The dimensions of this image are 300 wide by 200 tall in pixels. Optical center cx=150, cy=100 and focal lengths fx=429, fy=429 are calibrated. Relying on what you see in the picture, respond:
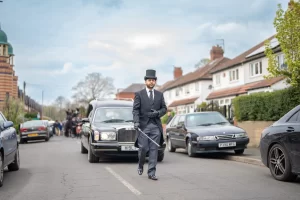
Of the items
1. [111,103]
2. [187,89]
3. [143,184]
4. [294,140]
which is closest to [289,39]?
[111,103]

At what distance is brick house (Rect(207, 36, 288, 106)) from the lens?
34.6 metres

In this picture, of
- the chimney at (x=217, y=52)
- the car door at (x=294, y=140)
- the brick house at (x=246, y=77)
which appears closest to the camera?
the car door at (x=294, y=140)

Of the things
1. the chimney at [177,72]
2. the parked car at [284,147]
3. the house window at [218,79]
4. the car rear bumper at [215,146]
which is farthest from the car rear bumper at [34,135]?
the chimney at [177,72]

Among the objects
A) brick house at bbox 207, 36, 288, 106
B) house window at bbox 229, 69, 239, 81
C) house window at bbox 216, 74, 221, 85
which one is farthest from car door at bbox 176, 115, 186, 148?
house window at bbox 216, 74, 221, 85

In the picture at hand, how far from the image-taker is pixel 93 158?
40.7 ft

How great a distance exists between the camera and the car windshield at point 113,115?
13188 millimetres

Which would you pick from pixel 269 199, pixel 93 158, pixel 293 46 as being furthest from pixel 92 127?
pixel 293 46

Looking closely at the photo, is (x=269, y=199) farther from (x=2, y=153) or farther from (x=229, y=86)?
(x=229, y=86)

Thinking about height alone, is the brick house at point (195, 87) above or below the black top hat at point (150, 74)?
above

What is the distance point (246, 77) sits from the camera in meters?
41.2

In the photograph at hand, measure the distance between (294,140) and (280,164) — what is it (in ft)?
2.51

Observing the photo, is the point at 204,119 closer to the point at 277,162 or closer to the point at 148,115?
the point at 148,115

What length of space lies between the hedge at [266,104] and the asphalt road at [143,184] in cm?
557

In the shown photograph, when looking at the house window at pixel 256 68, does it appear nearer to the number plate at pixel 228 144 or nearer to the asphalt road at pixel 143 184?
the number plate at pixel 228 144
